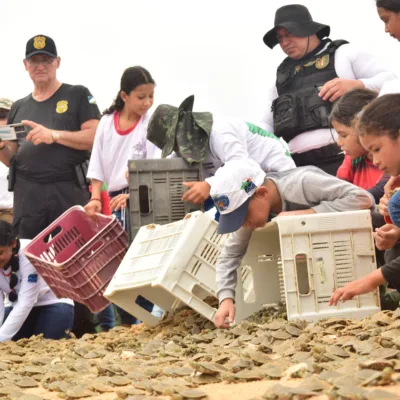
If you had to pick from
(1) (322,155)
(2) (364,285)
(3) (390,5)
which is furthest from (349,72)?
(2) (364,285)

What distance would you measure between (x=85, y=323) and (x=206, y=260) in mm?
2114

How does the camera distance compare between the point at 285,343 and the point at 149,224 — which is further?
the point at 149,224

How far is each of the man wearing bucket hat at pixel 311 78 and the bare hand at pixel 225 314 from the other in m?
1.32

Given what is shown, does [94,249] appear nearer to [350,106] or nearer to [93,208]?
[93,208]

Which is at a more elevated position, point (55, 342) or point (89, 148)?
point (89, 148)

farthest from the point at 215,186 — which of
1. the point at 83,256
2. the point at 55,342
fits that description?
A: the point at 55,342

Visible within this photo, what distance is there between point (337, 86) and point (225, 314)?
156 cm

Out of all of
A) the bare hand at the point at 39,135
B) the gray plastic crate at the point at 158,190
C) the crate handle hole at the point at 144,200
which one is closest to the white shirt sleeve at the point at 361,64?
the gray plastic crate at the point at 158,190

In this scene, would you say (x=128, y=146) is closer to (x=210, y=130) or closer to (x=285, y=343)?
(x=210, y=130)

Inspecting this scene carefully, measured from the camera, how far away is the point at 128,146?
19.0 ft

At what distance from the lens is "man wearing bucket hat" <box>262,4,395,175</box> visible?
521cm

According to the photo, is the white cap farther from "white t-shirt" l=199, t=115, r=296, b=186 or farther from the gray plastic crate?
the gray plastic crate

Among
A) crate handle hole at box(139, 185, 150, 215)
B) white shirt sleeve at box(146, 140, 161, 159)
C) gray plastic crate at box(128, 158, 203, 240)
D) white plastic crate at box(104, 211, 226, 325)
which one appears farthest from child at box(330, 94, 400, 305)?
white shirt sleeve at box(146, 140, 161, 159)

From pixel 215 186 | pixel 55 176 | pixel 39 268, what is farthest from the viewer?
pixel 55 176
